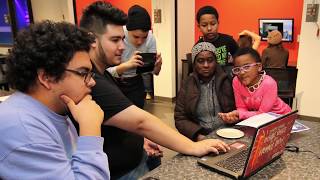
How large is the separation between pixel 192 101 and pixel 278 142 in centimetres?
79

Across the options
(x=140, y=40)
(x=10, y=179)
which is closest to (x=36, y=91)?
(x=10, y=179)

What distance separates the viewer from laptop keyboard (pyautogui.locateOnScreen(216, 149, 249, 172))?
118 centimetres

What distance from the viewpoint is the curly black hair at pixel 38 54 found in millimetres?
815

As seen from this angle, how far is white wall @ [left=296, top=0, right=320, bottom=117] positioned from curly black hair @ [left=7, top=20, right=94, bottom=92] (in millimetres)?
3747

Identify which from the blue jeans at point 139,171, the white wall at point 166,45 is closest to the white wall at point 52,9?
the white wall at point 166,45

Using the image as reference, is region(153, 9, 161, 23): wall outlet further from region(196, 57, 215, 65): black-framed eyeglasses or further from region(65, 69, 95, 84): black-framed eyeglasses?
region(65, 69, 95, 84): black-framed eyeglasses

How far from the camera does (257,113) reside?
1.72m

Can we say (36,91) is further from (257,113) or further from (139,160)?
(257,113)

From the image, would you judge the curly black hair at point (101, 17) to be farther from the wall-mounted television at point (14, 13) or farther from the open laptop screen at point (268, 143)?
the wall-mounted television at point (14, 13)

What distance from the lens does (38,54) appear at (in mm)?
809

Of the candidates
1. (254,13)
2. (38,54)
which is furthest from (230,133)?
(254,13)

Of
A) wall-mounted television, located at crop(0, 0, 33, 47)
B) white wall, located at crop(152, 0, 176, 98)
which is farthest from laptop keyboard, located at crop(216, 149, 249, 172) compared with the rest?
wall-mounted television, located at crop(0, 0, 33, 47)

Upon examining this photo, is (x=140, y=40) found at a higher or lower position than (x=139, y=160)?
higher

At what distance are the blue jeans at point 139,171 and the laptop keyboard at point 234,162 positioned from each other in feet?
1.36
